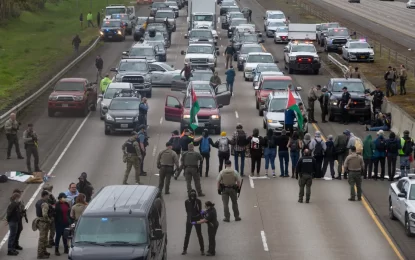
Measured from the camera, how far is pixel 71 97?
1770 inches

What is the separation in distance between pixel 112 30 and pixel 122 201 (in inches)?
2268

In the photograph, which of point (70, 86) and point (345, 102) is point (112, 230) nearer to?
point (345, 102)

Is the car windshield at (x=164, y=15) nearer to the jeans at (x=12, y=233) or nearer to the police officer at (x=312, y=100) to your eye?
the police officer at (x=312, y=100)

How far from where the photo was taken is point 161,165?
29250 millimetres

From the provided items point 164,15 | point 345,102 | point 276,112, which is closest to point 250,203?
point 276,112

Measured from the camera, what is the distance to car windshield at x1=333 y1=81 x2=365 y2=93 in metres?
44.6

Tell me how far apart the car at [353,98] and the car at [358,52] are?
17.9 m

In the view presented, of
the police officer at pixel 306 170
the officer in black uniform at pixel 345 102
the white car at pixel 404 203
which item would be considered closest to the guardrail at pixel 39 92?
the officer in black uniform at pixel 345 102

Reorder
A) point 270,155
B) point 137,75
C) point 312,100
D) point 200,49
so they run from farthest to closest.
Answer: point 200,49 → point 137,75 → point 312,100 → point 270,155

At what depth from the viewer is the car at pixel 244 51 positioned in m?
60.8

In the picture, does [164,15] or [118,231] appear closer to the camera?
[118,231]

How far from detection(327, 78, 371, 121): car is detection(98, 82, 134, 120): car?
29.0 feet

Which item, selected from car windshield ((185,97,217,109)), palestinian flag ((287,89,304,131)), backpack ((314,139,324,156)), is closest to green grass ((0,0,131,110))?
car windshield ((185,97,217,109))

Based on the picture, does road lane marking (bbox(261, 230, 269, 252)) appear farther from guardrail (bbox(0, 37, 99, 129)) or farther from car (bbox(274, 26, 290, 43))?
car (bbox(274, 26, 290, 43))
